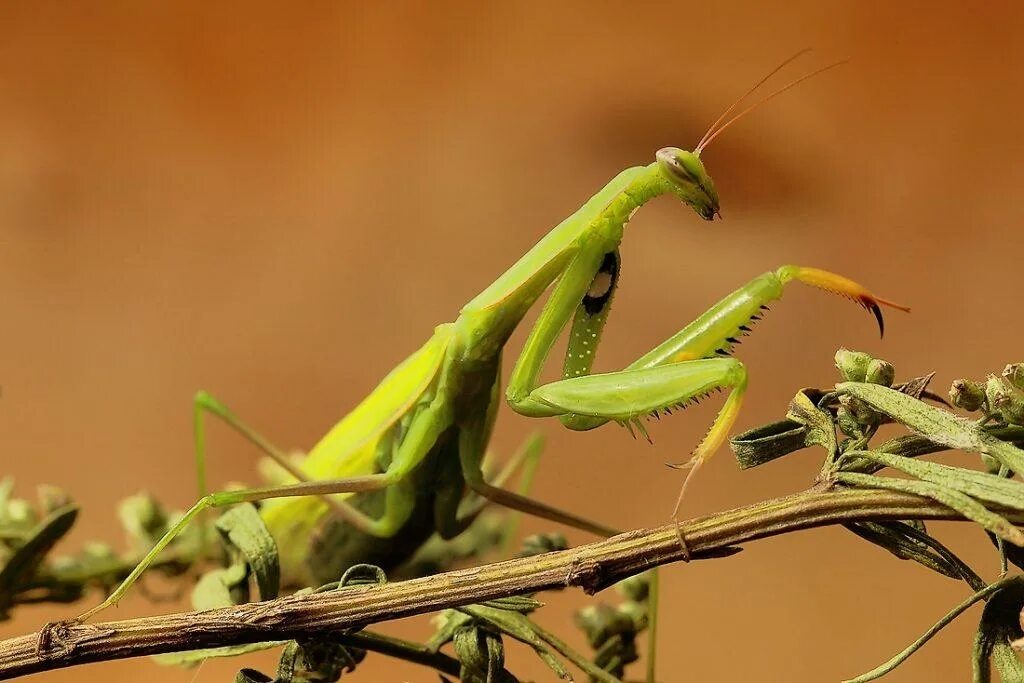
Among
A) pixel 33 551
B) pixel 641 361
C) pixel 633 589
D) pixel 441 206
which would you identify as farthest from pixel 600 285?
pixel 441 206

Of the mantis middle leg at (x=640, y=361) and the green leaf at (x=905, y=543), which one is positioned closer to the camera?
the green leaf at (x=905, y=543)

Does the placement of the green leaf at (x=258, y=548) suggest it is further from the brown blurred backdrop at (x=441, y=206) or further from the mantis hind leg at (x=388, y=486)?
the brown blurred backdrop at (x=441, y=206)

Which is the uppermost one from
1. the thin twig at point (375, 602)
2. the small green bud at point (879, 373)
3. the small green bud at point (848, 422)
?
the small green bud at point (879, 373)

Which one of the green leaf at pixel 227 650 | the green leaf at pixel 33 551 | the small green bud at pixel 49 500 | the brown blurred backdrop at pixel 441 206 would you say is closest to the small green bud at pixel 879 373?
the green leaf at pixel 227 650

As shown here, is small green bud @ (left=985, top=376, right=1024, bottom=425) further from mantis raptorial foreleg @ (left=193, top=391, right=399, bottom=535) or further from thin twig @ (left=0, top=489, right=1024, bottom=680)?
mantis raptorial foreleg @ (left=193, top=391, right=399, bottom=535)

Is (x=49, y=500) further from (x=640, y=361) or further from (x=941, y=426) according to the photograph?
(x=941, y=426)

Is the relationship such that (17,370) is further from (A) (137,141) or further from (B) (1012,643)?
(B) (1012,643)

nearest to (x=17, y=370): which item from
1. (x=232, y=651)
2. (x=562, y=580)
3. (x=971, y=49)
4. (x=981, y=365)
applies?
(x=232, y=651)

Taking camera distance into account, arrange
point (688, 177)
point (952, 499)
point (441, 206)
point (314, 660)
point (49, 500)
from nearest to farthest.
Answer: point (952, 499) → point (314, 660) → point (688, 177) → point (49, 500) → point (441, 206)
